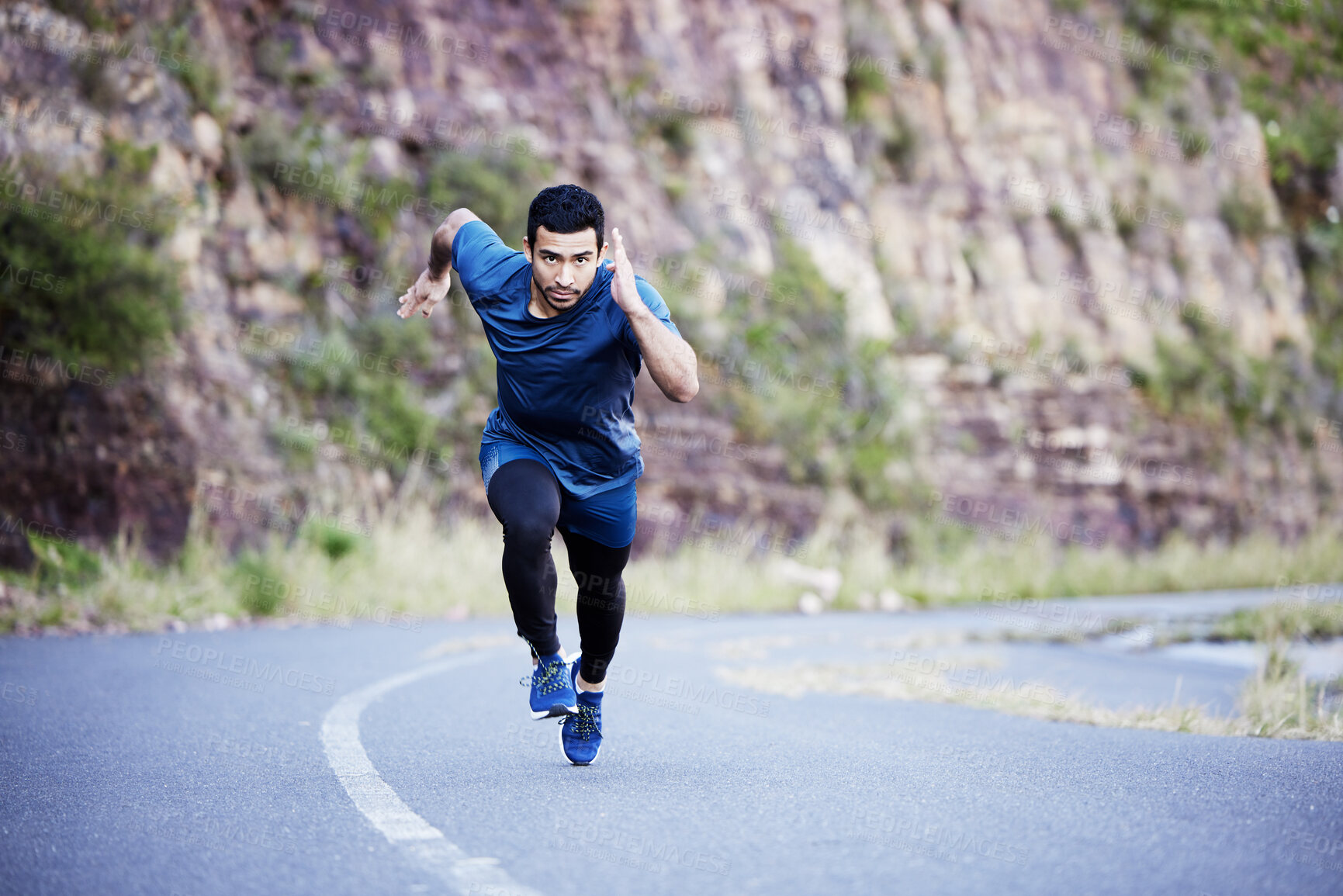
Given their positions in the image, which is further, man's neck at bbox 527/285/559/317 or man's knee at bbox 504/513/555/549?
man's neck at bbox 527/285/559/317

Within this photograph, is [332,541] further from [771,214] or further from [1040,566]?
[771,214]

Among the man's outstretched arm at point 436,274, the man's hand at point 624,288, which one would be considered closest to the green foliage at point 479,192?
the man's outstretched arm at point 436,274

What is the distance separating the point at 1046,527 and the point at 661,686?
21145 millimetres

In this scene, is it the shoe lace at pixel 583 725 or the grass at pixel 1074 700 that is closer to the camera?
the shoe lace at pixel 583 725

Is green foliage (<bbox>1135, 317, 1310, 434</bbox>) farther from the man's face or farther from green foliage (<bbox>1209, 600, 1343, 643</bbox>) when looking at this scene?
the man's face

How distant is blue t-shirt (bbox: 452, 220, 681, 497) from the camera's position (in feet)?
16.5

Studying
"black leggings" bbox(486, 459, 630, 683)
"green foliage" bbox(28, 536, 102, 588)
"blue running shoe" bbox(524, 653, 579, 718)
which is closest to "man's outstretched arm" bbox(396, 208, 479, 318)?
"black leggings" bbox(486, 459, 630, 683)

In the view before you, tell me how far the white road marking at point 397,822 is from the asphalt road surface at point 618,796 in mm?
15

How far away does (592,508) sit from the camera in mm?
5207

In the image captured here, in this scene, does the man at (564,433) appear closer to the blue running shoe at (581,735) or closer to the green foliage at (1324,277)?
the blue running shoe at (581,735)

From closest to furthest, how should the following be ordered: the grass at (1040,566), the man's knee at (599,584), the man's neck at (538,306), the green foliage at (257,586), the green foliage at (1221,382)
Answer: the man's neck at (538,306)
the man's knee at (599,584)
the green foliage at (257,586)
the grass at (1040,566)
the green foliage at (1221,382)

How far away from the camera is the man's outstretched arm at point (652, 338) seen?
179 inches

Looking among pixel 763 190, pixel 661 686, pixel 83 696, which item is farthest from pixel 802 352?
pixel 83 696

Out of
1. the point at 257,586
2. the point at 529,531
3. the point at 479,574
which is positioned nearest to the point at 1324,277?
the point at 479,574
